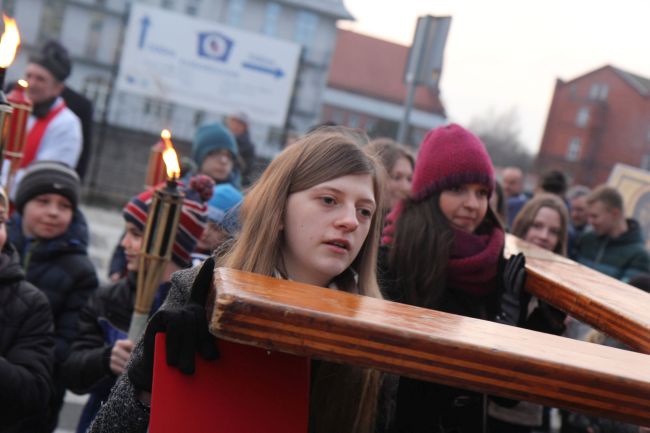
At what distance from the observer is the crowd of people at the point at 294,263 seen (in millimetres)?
1812

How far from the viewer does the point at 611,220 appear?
684 cm

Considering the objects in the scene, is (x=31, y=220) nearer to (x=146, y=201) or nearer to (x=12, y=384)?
(x=146, y=201)

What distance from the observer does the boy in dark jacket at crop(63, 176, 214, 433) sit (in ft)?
10.4

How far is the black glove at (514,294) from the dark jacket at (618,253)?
418cm

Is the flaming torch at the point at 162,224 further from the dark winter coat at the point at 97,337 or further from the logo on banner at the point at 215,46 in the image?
the logo on banner at the point at 215,46

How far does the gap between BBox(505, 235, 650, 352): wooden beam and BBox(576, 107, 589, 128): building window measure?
177 ft

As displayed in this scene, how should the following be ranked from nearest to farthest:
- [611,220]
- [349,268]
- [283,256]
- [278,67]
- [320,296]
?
[320,296]
[283,256]
[349,268]
[611,220]
[278,67]

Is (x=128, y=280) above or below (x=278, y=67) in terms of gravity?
below

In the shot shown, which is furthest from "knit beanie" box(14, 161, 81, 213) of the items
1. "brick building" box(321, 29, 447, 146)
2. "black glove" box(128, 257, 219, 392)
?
"brick building" box(321, 29, 447, 146)

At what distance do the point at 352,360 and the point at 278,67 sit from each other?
74.9ft

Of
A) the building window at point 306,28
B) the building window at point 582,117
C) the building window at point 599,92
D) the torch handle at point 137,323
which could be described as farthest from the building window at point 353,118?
the torch handle at point 137,323

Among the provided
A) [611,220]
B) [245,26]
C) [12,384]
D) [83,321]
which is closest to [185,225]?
[83,321]

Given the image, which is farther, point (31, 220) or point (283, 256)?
point (31, 220)

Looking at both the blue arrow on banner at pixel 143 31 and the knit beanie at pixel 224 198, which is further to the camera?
the blue arrow on banner at pixel 143 31
